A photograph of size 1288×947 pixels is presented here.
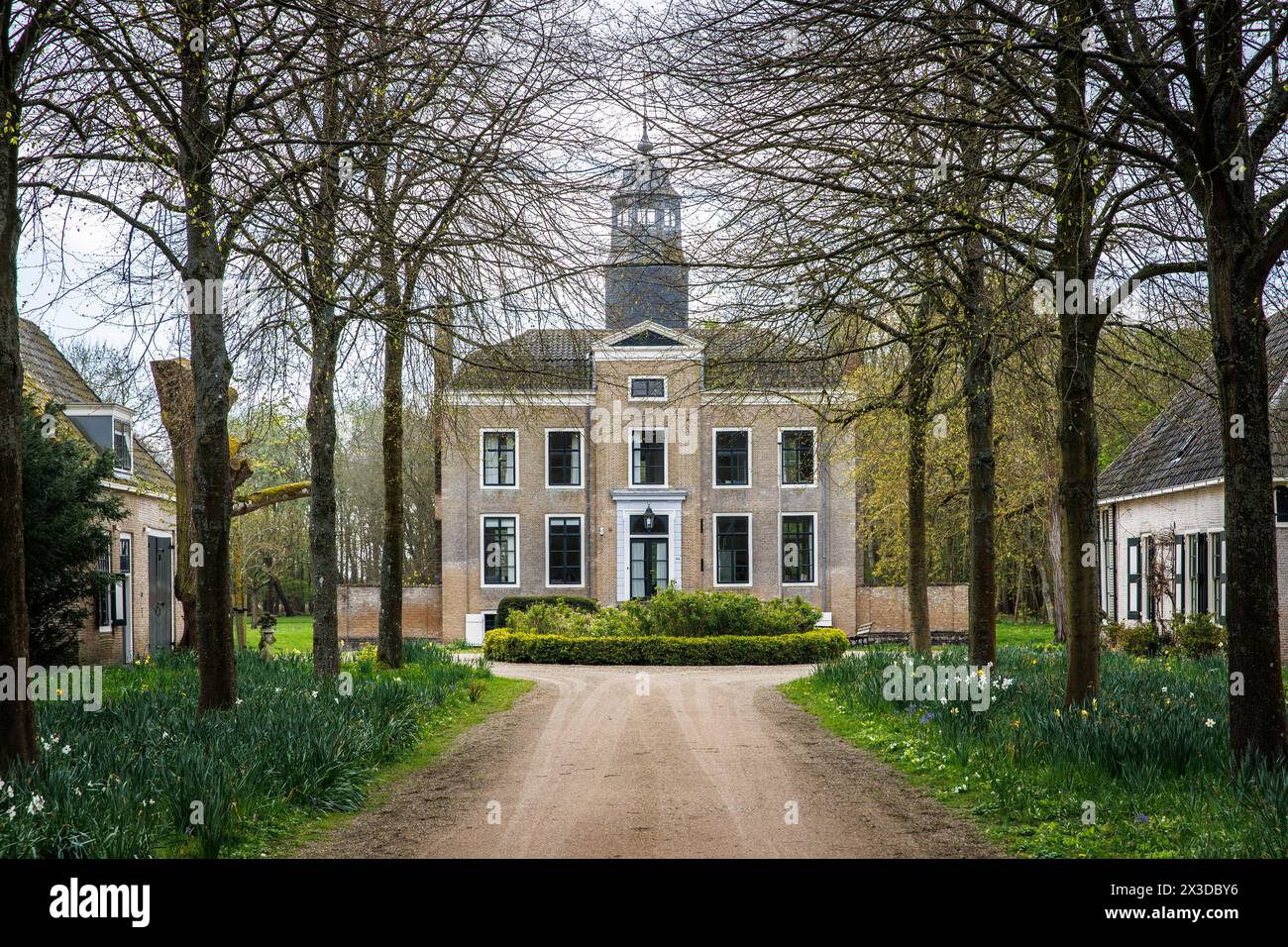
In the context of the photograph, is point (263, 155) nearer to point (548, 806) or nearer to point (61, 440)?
point (548, 806)

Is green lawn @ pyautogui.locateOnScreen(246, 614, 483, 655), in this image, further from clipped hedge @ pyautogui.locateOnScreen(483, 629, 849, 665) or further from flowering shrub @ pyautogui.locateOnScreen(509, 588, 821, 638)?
clipped hedge @ pyautogui.locateOnScreen(483, 629, 849, 665)

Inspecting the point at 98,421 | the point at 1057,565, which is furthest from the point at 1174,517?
the point at 98,421

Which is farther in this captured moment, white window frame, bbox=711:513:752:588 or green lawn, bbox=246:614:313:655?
white window frame, bbox=711:513:752:588

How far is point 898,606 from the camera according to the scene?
36.2m

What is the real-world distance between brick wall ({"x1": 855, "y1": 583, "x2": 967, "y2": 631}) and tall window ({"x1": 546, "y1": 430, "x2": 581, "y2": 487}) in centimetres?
974

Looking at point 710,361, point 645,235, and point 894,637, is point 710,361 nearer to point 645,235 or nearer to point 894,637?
point 645,235

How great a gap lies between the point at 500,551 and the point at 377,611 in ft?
13.9

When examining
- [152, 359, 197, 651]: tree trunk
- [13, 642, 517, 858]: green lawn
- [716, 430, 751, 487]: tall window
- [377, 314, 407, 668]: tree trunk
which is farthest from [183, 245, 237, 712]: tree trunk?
[716, 430, 751, 487]: tall window

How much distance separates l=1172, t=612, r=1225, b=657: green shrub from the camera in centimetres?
1853

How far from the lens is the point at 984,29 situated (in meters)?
7.32

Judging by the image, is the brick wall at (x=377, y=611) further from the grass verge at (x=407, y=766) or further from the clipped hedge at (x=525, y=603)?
the grass verge at (x=407, y=766)

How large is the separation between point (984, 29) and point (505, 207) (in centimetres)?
508
